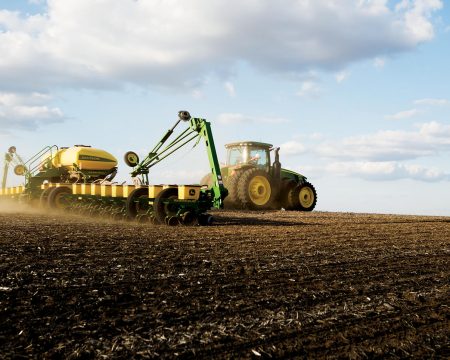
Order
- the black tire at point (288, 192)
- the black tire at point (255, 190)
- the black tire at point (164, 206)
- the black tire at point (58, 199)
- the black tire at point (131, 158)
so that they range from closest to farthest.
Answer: the black tire at point (164, 206) < the black tire at point (131, 158) < the black tire at point (255, 190) < the black tire at point (58, 199) < the black tire at point (288, 192)

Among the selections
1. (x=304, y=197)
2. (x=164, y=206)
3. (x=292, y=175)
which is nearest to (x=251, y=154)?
(x=292, y=175)

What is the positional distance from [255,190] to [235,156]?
2.15 metres

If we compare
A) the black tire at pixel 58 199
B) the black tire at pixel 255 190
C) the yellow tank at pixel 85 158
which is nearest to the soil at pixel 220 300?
the black tire at pixel 255 190

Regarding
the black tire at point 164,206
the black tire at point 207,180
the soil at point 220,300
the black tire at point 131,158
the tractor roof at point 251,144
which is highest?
the tractor roof at point 251,144

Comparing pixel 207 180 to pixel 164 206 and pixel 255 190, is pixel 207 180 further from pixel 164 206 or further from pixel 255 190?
pixel 164 206

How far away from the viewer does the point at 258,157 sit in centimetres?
1972

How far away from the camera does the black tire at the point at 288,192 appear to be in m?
20.6

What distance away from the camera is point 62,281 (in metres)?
5.65

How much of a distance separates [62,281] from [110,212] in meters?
10.9

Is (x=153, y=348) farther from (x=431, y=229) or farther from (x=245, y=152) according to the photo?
(x=245, y=152)

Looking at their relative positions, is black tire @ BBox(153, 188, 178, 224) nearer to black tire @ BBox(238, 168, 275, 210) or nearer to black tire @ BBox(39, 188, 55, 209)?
black tire @ BBox(238, 168, 275, 210)

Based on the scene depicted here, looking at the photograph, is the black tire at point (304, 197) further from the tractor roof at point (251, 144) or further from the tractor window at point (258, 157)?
the tractor roof at point (251, 144)

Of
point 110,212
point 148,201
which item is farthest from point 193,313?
point 110,212

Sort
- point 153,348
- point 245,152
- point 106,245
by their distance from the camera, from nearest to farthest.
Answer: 1. point 153,348
2. point 106,245
3. point 245,152
